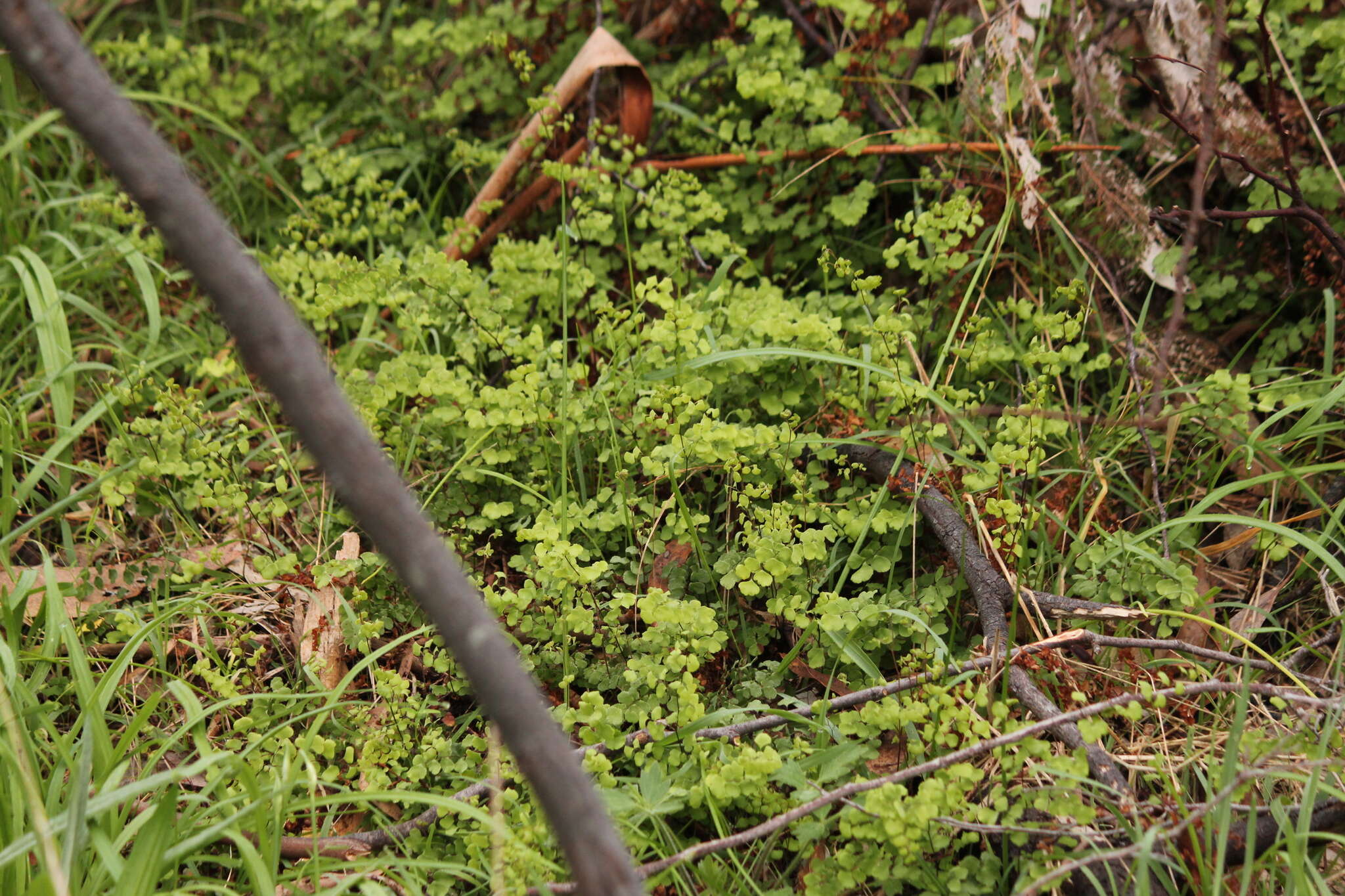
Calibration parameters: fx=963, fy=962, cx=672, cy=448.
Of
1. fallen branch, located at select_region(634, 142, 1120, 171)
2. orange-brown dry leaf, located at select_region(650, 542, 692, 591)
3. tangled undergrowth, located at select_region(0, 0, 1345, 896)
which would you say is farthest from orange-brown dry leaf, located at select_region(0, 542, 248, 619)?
fallen branch, located at select_region(634, 142, 1120, 171)

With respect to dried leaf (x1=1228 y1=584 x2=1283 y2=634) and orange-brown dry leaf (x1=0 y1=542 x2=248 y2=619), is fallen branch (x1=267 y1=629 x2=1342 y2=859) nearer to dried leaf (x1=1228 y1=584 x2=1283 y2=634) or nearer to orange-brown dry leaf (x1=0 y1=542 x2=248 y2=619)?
dried leaf (x1=1228 y1=584 x2=1283 y2=634)

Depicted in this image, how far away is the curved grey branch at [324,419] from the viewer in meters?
1.00

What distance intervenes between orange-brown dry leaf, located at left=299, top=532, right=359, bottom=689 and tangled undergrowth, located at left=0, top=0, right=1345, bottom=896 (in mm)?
16

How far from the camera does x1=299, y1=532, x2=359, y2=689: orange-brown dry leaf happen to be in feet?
7.55

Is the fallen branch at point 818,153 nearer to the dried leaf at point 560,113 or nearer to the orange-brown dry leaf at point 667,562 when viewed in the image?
the dried leaf at point 560,113

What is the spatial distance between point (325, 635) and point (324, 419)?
1506mm

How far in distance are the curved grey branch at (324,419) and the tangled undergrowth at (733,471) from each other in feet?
1.87

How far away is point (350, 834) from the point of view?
1959 mm

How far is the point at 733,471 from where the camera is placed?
7.66 feet

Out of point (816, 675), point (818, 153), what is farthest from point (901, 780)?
point (818, 153)

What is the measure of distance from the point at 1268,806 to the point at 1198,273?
5.73ft

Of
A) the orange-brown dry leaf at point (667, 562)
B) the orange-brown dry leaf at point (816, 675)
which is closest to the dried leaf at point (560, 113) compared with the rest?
the orange-brown dry leaf at point (667, 562)

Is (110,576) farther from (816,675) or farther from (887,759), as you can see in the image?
(887,759)

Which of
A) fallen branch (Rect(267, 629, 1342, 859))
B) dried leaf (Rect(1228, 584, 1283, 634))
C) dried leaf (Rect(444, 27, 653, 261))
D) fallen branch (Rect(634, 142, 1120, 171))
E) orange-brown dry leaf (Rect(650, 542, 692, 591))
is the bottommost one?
dried leaf (Rect(1228, 584, 1283, 634))
